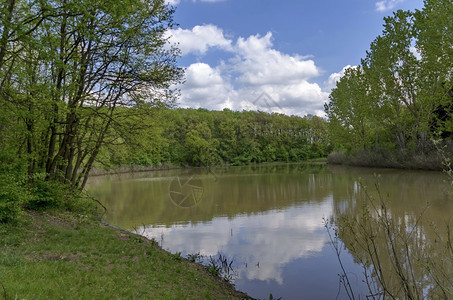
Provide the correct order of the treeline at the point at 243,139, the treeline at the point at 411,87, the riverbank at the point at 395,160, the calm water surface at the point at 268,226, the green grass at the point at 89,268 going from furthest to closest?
1. the treeline at the point at 243,139
2. the riverbank at the point at 395,160
3. the treeline at the point at 411,87
4. the calm water surface at the point at 268,226
5. the green grass at the point at 89,268

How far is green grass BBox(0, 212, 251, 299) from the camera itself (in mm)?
3979

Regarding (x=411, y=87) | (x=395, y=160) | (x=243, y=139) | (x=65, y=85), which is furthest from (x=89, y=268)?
(x=243, y=139)

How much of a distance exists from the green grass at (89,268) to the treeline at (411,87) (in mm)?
16132

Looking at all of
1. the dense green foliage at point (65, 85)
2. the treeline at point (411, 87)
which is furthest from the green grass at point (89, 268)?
the treeline at point (411, 87)

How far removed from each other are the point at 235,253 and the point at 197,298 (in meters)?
3.18

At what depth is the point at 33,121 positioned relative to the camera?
8367 mm

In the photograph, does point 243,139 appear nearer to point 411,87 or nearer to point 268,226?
point 411,87

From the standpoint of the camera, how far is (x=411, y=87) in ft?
76.9

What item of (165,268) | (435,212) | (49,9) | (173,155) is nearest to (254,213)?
(435,212)

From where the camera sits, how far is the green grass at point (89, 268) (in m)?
3.98

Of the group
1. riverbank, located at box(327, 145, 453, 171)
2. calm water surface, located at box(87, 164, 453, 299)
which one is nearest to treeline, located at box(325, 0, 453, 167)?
riverbank, located at box(327, 145, 453, 171)

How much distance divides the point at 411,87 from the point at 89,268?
84.0 feet

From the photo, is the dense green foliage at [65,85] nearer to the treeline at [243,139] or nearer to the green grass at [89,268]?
the green grass at [89,268]

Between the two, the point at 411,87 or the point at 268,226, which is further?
the point at 411,87
